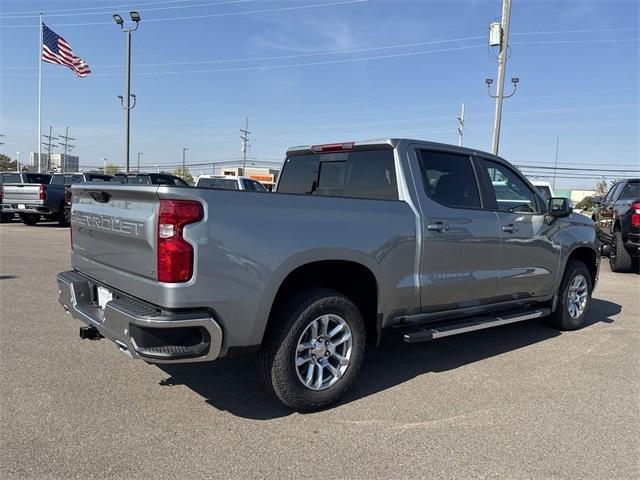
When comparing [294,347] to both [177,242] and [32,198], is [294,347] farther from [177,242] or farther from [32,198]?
[32,198]

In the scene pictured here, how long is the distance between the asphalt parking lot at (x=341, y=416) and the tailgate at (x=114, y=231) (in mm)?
931

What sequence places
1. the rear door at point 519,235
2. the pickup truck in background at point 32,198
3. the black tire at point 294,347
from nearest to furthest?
the black tire at point 294,347 < the rear door at point 519,235 < the pickup truck in background at point 32,198

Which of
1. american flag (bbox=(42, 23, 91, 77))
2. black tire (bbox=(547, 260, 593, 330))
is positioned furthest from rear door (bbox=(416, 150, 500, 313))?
american flag (bbox=(42, 23, 91, 77))

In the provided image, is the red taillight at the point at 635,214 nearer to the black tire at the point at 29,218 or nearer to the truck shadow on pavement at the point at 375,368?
the truck shadow on pavement at the point at 375,368

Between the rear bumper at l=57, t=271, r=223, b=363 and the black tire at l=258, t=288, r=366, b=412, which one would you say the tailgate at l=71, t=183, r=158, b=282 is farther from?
the black tire at l=258, t=288, r=366, b=412

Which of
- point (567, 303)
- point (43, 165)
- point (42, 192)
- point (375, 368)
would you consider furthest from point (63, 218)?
point (43, 165)

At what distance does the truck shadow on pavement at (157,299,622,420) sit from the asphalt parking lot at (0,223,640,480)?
18 millimetres

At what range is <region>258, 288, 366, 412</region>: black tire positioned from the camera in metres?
3.52

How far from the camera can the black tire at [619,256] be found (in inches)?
415

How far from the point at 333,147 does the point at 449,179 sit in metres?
1.10

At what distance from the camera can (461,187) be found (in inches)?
191

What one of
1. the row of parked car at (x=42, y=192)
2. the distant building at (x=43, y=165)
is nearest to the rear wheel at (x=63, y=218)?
the row of parked car at (x=42, y=192)

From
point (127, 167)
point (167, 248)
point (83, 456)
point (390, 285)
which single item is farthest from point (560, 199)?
point (127, 167)

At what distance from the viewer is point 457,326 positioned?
14.8 feet
